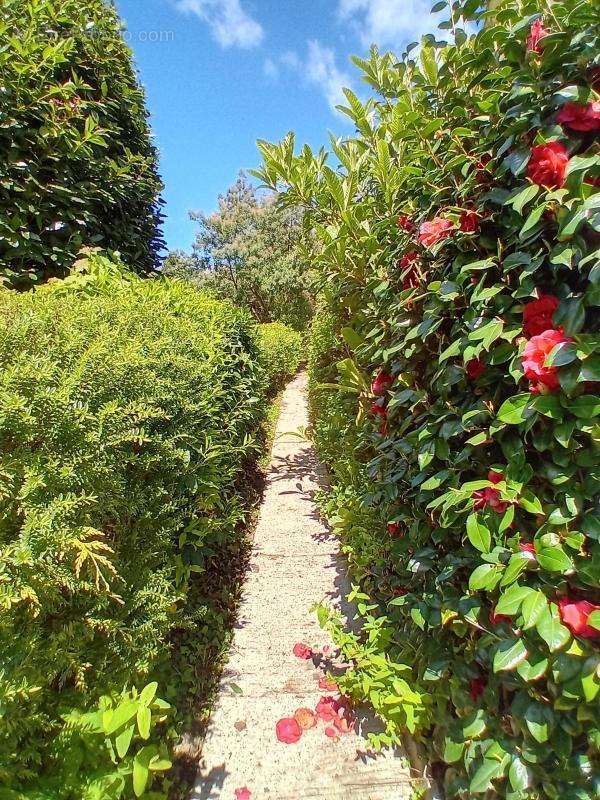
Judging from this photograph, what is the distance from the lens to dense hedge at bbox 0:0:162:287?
112 inches

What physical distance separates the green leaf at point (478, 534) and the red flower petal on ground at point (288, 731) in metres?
1.55

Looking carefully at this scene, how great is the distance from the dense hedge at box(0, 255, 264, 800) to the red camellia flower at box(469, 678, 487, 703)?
113 cm

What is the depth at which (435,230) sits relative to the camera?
4.55 feet

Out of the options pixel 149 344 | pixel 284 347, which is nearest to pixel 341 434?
pixel 149 344

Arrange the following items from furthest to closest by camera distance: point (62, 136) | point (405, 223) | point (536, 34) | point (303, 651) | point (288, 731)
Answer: point (62, 136) → point (303, 651) → point (288, 731) → point (405, 223) → point (536, 34)

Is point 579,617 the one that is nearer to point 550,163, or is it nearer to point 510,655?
point 510,655

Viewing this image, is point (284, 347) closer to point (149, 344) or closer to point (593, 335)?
point (149, 344)

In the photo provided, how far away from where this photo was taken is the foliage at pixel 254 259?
64.6ft

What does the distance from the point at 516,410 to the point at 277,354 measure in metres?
7.59

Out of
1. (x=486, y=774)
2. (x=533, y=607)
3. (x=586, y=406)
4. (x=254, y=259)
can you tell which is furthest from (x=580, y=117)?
(x=254, y=259)

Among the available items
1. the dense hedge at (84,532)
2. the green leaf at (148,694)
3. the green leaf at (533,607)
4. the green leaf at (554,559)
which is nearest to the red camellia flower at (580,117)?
the green leaf at (554,559)

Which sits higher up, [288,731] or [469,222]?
[469,222]

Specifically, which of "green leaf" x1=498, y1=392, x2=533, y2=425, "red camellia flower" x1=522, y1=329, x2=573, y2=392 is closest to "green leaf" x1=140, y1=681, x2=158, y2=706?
"green leaf" x1=498, y1=392, x2=533, y2=425

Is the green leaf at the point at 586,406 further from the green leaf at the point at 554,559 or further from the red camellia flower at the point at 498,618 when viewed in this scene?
the red camellia flower at the point at 498,618
